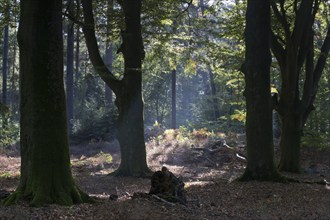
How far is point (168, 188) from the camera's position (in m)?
7.92

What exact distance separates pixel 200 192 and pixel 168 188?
2.54 meters

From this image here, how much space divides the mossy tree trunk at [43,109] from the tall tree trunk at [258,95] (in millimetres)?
5433

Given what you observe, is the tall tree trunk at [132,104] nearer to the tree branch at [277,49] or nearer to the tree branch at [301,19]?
the tree branch at [277,49]

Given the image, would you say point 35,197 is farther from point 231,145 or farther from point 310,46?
point 231,145

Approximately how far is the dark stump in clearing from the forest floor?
23 cm

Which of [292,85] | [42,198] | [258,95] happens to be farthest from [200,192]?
[292,85]

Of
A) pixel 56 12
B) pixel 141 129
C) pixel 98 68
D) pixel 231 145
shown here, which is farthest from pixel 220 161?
pixel 56 12

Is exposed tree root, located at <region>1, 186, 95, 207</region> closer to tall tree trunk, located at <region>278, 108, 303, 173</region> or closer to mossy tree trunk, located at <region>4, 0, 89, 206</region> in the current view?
mossy tree trunk, located at <region>4, 0, 89, 206</region>

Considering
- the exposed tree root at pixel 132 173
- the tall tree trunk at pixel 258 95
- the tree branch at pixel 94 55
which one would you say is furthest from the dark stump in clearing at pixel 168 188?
the tree branch at pixel 94 55

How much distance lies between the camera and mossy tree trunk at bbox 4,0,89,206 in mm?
7449

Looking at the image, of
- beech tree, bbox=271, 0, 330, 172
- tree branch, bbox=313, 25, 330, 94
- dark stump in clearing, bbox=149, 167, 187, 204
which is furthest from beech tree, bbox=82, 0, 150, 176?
tree branch, bbox=313, 25, 330, 94

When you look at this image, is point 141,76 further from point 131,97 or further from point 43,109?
point 43,109

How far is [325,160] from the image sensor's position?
1961 cm

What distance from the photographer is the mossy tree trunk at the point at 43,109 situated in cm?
745
